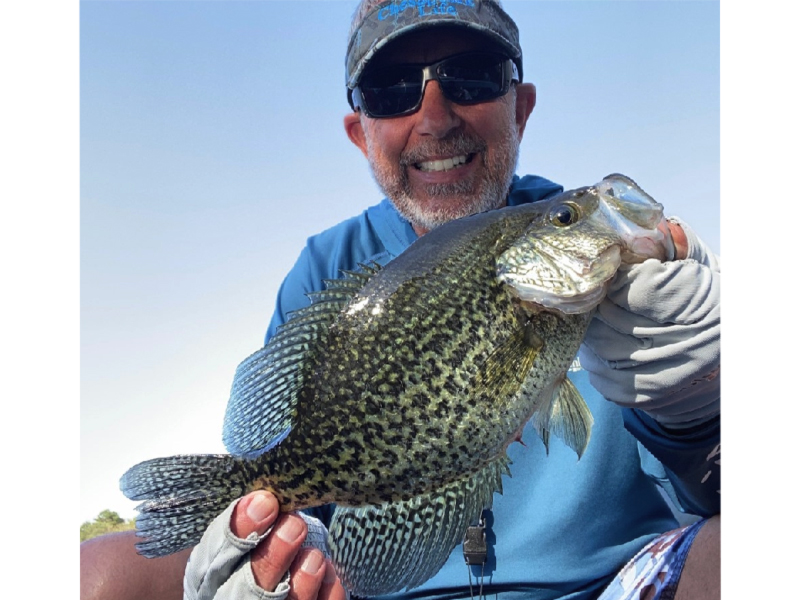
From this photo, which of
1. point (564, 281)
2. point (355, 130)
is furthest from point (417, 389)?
point (355, 130)

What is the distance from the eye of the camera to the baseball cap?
3.65 meters

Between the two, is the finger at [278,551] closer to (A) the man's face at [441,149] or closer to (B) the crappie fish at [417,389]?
(B) the crappie fish at [417,389]

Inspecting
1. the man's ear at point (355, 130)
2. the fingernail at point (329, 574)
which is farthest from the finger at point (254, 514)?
the man's ear at point (355, 130)

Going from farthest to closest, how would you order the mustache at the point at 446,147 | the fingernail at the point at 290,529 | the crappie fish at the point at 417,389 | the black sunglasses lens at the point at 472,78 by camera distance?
the mustache at the point at 446,147, the black sunglasses lens at the point at 472,78, the fingernail at the point at 290,529, the crappie fish at the point at 417,389

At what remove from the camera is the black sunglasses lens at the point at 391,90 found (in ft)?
12.1

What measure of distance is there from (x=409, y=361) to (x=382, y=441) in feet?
0.72

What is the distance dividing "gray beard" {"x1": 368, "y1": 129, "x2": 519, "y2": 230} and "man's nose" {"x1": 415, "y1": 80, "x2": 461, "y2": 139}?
76 mm

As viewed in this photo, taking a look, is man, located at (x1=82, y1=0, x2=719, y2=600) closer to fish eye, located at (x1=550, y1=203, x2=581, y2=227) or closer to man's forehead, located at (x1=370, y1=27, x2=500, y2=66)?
man's forehead, located at (x1=370, y1=27, x2=500, y2=66)

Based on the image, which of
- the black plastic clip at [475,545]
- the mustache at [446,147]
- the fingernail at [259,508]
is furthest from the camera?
the mustache at [446,147]

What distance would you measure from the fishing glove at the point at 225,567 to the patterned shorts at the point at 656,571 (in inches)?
54.1

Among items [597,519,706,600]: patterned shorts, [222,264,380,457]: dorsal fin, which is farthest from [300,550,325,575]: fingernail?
[597,519,706,600]: patterned shorts

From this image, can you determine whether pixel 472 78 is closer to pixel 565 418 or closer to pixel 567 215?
pixel 567 215

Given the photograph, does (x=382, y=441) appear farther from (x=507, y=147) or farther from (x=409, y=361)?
(x=507, y=147)

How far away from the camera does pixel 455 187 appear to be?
3945mm
